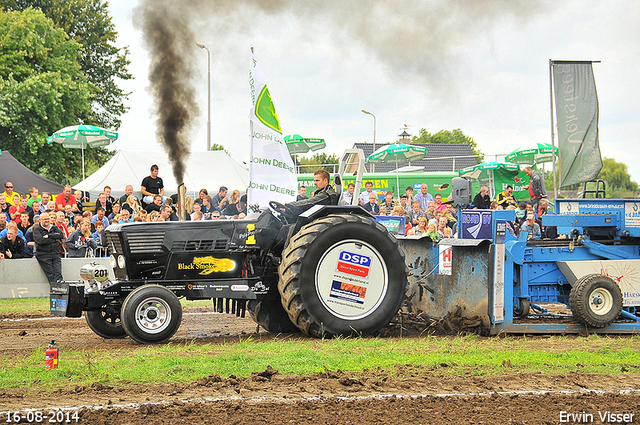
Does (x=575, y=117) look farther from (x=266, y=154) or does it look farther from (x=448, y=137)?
(x=448, y=137)

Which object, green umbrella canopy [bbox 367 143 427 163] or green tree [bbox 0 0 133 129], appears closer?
green umbrella canopy [bbox 367 143 427 163]

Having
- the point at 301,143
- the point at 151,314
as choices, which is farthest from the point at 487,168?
the point at 151,314

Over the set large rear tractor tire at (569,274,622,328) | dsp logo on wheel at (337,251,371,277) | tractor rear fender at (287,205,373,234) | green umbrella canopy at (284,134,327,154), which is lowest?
large rear tractor tire at (569,274,622,328)

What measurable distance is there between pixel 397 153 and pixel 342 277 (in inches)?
595

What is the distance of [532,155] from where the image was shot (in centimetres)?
2206

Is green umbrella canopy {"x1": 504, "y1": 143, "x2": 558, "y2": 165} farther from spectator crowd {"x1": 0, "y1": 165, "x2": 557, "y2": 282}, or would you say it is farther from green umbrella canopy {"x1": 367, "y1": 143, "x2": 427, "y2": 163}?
spectator crowd {"x1": 0, "y1": 165, "x2": 557, "y2": 282}

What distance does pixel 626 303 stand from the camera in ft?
25.9

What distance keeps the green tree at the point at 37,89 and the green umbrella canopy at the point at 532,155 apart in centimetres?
2045

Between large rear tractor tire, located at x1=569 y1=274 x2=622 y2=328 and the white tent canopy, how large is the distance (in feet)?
46.9

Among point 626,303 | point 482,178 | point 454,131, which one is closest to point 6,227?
point 626,303

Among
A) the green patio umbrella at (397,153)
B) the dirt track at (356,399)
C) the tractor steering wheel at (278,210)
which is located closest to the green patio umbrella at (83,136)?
the green patio umbrella at (397,153)

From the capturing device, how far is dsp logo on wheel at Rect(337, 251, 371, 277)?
735 centimetres

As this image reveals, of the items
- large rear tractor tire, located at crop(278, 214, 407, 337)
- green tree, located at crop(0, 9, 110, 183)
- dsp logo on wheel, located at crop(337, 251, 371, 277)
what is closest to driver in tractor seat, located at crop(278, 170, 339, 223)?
large rear tractor tire, located at crop(278, 214, 407, 337)

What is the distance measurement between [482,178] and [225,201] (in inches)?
469
